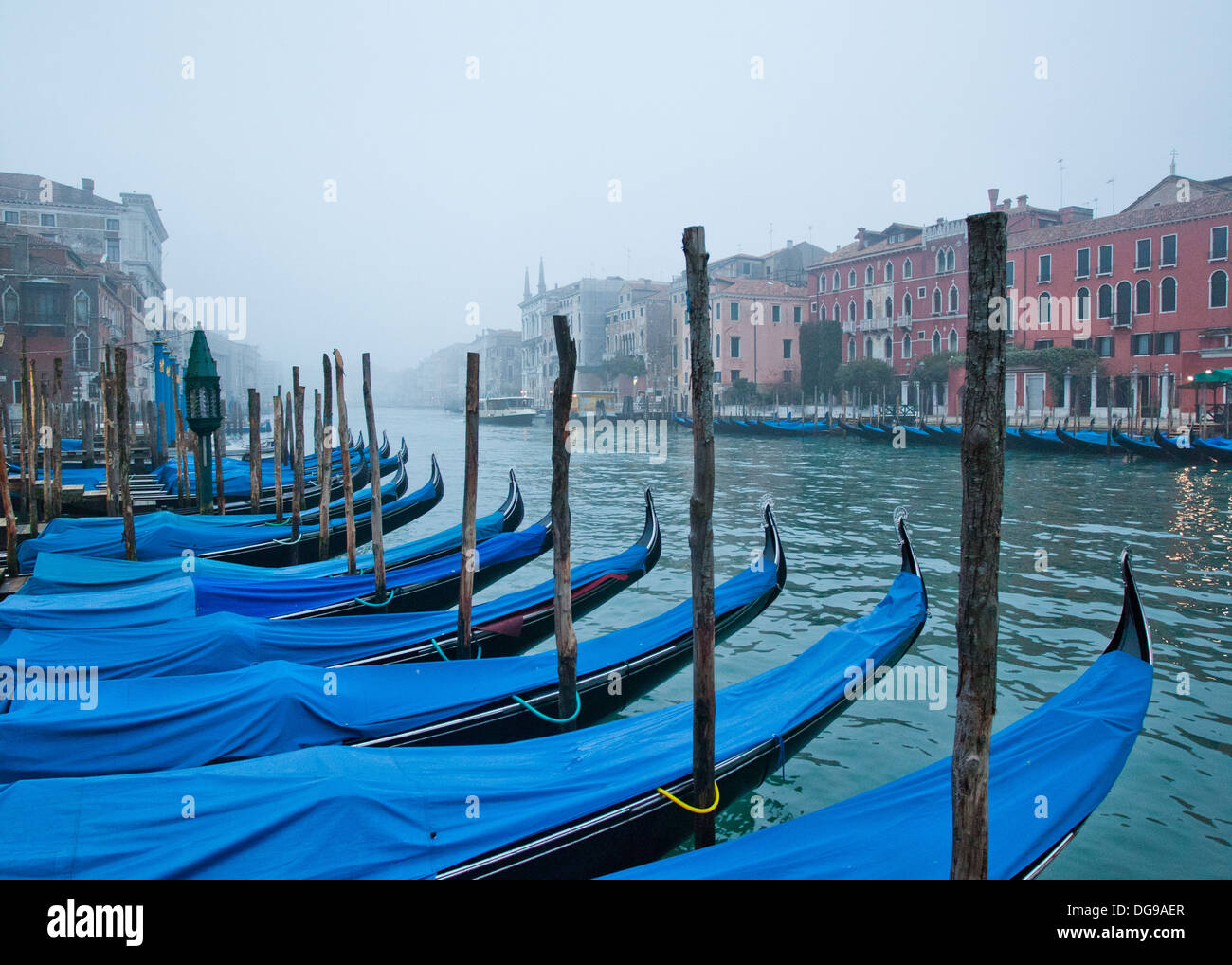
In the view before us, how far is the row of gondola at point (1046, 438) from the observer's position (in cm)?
1725

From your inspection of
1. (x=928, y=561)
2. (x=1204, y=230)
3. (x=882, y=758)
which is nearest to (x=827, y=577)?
(x=928, y=561)

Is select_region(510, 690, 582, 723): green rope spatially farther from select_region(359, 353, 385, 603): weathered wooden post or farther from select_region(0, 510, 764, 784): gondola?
select_region(359, 353, 385, 603): weathered wooden post

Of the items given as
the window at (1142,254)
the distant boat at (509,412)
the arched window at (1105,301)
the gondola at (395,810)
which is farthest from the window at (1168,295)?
the distant boat at (509,412)

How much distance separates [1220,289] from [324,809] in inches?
919

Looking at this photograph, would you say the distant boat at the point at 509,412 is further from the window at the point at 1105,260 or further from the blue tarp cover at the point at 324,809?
the blue tarp cover at the point at 324,809

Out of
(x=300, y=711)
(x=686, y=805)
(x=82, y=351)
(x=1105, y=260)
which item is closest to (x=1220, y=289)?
(x=1105, y=260)

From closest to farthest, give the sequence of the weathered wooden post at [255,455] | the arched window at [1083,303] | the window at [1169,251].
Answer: the weathered wooden post at [255,455]
the window at [1169,251]
the arched window at [1083,303]

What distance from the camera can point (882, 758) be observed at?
430 cm

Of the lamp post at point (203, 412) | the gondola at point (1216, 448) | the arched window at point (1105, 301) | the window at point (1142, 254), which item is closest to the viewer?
the lamp post at point (203, 412)

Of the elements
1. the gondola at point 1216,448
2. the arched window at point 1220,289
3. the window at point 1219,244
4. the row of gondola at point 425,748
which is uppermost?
the window at point 1219,244

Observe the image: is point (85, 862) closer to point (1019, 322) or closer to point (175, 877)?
point (175, 877)

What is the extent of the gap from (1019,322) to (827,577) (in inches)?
781

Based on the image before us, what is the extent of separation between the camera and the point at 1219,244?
20.0 metres

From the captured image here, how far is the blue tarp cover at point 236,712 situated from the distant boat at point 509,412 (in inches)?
1488
